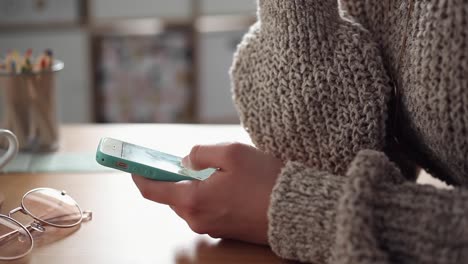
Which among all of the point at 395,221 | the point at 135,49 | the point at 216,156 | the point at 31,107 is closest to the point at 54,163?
the point at 31,107

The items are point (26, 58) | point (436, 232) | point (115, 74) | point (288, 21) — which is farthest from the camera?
point (115, 74)

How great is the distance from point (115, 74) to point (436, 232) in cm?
162

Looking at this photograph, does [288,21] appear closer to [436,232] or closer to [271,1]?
[271,1]

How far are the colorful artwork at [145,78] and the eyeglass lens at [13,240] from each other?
143cm

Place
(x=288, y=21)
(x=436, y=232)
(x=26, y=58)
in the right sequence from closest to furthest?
(x=436, y=232) < (x=288, y=21) < (x=26, y=58)

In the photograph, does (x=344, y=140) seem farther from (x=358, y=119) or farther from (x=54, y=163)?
(x=54, y=163)

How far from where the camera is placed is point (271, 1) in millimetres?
586

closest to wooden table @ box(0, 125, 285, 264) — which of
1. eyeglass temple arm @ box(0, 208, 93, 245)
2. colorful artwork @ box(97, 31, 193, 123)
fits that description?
eyeglass temple arm @ box(0, 208, 93, 245)

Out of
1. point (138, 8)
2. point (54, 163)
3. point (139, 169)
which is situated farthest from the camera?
point (138, 8)

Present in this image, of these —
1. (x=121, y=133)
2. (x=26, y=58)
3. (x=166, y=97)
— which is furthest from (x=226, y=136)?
(x=166, y=97)

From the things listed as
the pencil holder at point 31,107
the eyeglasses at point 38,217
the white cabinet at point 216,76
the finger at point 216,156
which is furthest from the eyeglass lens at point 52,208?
the white cabinet at point 216,76

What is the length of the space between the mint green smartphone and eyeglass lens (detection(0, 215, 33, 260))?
0.30ft

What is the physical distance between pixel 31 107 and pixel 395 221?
545mm

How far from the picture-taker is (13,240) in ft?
1.82
